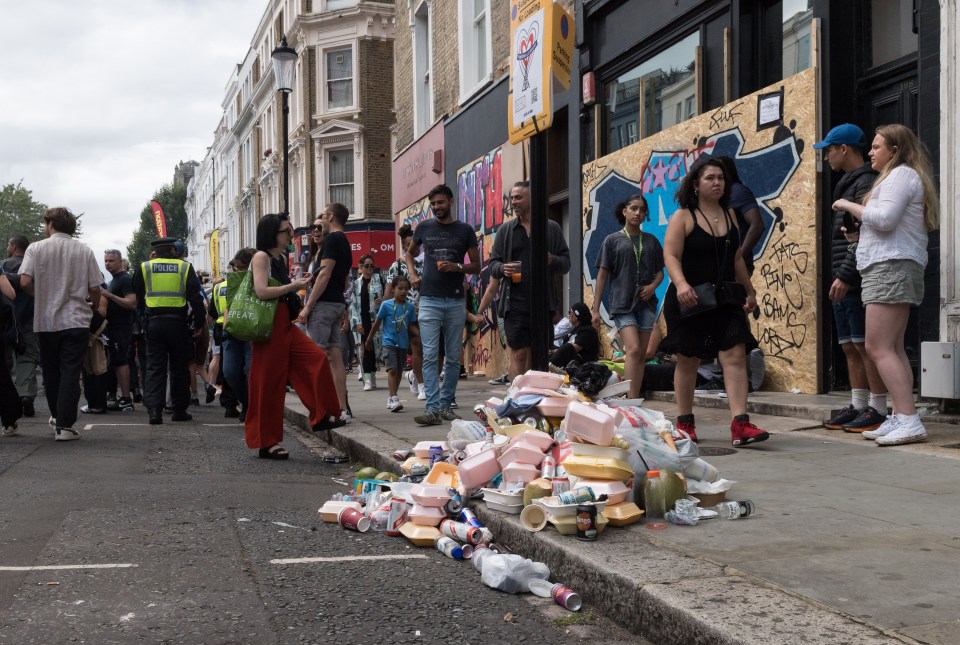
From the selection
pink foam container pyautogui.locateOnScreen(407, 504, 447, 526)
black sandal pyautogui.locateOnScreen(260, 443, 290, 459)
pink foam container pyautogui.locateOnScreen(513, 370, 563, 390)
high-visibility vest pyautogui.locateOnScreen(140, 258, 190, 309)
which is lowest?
black sandal pyautogui.locateOnScreen(260, 443, 290, 459)

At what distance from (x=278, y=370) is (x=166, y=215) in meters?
103

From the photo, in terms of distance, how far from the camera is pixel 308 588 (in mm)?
3475

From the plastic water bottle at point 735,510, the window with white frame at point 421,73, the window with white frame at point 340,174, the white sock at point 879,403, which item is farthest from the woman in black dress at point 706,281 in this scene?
the window with white frame at point 340,174

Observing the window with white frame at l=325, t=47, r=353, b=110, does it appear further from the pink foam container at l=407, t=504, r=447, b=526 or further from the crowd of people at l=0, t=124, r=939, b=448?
the pink foam container at l=407, t=504, r=447, b=526

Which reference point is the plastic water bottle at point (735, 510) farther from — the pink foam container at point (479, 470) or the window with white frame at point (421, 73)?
the window with white frame at point (421, 73)

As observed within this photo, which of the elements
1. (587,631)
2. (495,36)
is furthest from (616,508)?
(495,36)

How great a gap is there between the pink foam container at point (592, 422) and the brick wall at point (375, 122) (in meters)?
28.6

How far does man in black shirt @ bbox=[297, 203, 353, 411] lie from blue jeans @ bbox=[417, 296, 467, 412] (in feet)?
2.26

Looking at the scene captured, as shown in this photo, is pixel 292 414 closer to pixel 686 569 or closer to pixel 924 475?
pixel 924 475

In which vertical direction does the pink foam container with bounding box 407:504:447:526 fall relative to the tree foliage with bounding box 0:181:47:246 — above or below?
below

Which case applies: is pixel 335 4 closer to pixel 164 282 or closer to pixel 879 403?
pixel 164 282

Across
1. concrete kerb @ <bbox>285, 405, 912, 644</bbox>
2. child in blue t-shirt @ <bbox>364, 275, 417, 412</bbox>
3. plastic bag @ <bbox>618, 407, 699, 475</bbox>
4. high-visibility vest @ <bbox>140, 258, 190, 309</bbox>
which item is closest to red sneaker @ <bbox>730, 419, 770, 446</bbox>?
plastic bag @ <bbox>618, 407, 699, 475</bbox>

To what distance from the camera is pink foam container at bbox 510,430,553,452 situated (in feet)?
14.5

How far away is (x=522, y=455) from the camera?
4.37 m
